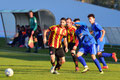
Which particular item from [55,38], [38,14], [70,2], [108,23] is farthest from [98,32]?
[70,2]

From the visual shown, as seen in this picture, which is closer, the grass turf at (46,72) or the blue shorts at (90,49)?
the grass turf at (46,72)

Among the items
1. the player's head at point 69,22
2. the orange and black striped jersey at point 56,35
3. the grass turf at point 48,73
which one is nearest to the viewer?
the grass turf at point 48,73

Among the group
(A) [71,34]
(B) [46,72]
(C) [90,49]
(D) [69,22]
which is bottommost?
(B) [46,72]

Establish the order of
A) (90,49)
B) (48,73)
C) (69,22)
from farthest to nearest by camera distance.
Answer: (69,22) → (90,49) → (48,73)

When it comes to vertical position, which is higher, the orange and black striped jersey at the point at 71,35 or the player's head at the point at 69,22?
the player's head at the point at 69,22

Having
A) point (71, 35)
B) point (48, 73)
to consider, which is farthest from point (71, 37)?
point (48, 73)

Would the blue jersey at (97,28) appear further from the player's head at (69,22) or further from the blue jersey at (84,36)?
the blue jersey at (84,36)

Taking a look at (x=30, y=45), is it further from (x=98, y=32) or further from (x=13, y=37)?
(x=98, y=32)

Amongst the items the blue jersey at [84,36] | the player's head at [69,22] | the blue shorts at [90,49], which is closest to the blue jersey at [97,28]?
the player's head at [69,22]

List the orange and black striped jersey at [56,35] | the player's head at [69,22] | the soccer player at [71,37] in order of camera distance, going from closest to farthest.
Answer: the orange and black striped jersey at [56,35]
the player's head at [69,22]
the soccer player at [71,37]

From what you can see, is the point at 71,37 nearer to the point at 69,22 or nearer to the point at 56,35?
the point at 69,22

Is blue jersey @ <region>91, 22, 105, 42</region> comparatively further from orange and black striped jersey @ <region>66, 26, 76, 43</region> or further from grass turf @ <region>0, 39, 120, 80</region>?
grass turf @ <region>0, 39, 120, 80</region>

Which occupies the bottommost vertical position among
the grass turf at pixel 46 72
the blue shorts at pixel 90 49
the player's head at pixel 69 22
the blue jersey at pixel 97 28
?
the grass turf at pixel 46 72

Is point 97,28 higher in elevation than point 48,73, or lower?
higher
